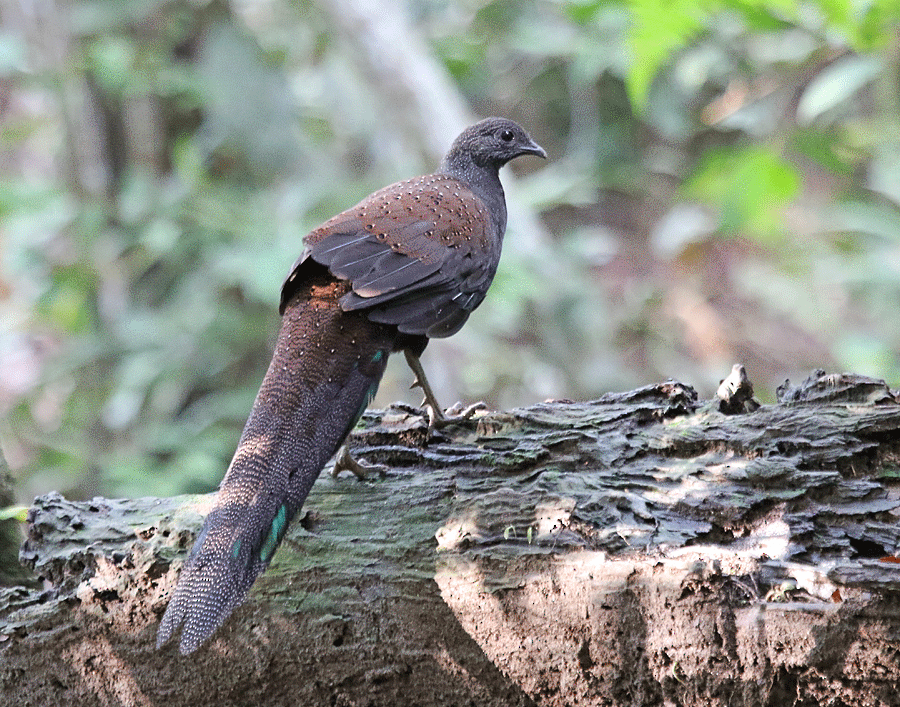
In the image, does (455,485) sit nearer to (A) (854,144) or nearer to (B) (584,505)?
(B) (584,505)

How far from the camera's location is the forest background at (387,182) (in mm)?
5266

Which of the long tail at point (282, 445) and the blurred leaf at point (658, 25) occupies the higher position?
the blurred leaf at point (658, 25)

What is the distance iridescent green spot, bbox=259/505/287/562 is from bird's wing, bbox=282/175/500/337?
59cm

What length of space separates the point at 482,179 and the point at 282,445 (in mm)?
1621

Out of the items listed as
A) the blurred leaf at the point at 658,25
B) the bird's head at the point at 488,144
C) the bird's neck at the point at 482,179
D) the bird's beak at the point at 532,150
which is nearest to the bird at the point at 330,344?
the bird's neck at the point at 482,179

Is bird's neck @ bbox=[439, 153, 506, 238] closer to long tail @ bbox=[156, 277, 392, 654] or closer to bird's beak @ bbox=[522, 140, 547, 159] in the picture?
bird's beak @ bbox=[522, 140, 547, 159]

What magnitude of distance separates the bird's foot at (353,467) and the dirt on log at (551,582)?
7 centimetres

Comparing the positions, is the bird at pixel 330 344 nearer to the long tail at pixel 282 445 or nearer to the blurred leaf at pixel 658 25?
the long tail at pixel 282 445

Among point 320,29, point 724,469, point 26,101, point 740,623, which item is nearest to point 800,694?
point 740,623

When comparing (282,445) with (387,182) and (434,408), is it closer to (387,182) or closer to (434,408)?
(434,408)

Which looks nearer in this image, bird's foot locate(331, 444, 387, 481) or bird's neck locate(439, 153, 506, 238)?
bird's foot locate(331, 444, 387, 481)

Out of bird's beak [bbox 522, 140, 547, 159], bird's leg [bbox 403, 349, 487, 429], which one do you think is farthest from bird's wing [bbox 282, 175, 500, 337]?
bird's beak [bbox 522, 140, 547, 159]

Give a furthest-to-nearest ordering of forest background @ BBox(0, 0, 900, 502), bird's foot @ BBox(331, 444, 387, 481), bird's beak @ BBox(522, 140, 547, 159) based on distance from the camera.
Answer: forest background @ BBox(0, 0, 900, 502) → bird's beak @ BBox(522, 140, 547, 159) → bird's foot @ BBox(331, 444, 387, 481)

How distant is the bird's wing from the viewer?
2568 millimetres
